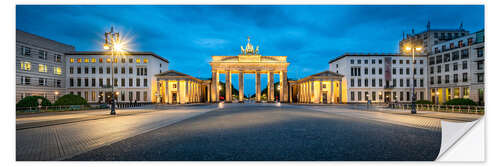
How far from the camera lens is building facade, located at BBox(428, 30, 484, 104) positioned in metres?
44.9

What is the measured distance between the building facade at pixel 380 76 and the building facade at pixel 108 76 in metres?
57.7

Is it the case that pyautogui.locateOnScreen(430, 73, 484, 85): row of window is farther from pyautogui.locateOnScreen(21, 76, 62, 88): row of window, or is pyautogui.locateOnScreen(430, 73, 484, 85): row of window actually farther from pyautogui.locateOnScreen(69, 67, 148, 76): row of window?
pyautogui.locateOnScreen(21, 76, 62, 88): row of window

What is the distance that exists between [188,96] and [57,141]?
157 feet

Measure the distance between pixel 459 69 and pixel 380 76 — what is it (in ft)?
53.3

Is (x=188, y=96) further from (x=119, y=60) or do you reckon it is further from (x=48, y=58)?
(x=48, y=58)

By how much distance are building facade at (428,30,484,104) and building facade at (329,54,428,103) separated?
114 inches

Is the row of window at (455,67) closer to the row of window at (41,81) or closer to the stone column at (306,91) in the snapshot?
the stone column at (306,91)

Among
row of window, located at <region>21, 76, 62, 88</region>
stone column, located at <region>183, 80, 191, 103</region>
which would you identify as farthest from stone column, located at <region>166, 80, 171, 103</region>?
row of window, located at <region>21, 76, 62, 88</region>

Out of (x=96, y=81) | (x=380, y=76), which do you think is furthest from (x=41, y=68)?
(x=380, y=76)

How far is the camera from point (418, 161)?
577 centimetres
